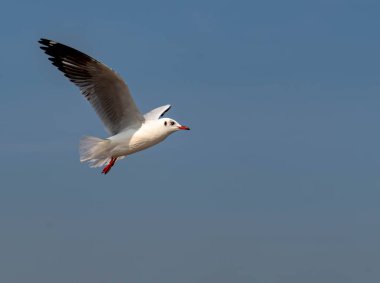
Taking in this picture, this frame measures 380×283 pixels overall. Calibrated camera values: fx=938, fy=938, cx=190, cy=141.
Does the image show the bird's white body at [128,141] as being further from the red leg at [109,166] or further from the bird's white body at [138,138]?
the red leg at [109,166]

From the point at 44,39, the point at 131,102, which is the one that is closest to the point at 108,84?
the point at 131,102

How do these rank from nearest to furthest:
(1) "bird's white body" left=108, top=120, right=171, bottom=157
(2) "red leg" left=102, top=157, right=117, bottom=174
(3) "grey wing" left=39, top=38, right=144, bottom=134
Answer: (3) "grey wing" left=39, top=38, right=144, bottom=134 < (1) "bird's white body" left=108, top=120, right=171, bottom=157 < (2) "red leg" left=102, top=157, right=117, bottom=174

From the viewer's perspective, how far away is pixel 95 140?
19.8 meters

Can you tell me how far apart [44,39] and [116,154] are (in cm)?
295

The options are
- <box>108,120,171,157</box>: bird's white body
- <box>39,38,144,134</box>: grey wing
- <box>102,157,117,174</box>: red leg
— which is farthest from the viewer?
<box>102,157,117,174</box>: red leg

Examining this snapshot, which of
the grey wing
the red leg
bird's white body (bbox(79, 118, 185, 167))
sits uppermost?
the grey wing

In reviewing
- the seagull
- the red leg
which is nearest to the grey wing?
the seagull

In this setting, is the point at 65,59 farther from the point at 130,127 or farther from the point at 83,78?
the point at 130,127

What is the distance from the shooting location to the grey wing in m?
19.2

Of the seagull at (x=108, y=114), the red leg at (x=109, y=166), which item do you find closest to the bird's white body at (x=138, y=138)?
the seagull at (x=108, y=114)

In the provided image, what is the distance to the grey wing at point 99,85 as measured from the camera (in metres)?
19.2

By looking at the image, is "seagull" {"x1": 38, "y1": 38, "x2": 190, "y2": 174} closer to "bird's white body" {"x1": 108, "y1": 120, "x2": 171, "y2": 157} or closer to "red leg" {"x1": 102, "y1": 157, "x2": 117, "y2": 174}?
"bird's white body" {"x1": 108, "y1": 120, "x2": 171, "y2": 157}

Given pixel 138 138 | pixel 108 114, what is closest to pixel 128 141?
pixel 138 138

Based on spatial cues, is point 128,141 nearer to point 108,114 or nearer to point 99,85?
point 108,114
